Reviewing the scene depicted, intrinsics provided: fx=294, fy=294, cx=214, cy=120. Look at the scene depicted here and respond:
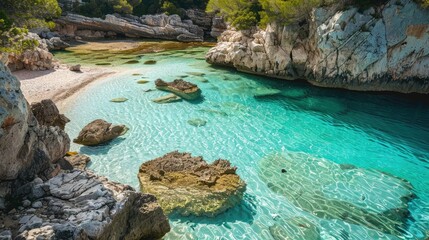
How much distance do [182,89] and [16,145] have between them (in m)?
16.9

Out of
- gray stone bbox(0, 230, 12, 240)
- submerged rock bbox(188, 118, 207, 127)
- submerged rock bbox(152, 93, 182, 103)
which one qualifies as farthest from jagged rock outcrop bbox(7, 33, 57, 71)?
gray stone bbox(0, 230, 12, 240)

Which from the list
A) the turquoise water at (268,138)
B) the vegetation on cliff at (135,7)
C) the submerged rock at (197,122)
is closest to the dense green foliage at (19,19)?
the turquoise water at (268,138)

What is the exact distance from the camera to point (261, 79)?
96.2 feet

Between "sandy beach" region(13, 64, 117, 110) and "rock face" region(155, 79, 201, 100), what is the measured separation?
717cm

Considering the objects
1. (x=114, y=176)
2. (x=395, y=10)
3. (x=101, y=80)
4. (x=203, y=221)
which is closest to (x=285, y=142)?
(x=203, y=221)

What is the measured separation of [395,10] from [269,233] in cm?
2117

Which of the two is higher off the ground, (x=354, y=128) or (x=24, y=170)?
(x=24, y=170)

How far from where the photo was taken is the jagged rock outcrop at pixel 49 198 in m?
6.37

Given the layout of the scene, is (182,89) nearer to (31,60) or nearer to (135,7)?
(31,60)

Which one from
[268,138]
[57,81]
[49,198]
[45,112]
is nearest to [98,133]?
[45,112]

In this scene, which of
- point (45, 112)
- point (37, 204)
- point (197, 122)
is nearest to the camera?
point (37, 204)

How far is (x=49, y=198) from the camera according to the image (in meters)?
7.18

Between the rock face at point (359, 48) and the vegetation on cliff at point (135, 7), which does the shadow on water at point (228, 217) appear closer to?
the rock face at point (359, 48)

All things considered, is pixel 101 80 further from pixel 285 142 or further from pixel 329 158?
pixel 329 158
